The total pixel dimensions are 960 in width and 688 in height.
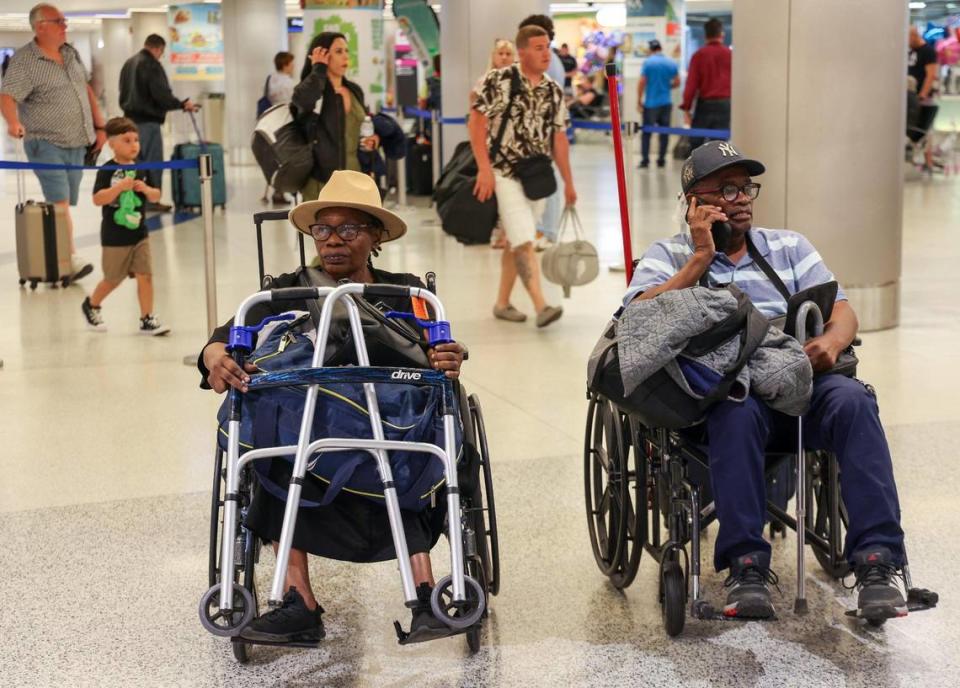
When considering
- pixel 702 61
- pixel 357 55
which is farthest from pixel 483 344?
pixel 357 55

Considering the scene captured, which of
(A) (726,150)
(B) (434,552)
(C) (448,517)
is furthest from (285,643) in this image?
(A) (726,150)

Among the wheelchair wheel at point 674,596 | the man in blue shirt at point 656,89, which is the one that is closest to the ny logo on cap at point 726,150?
the wheelchair wheel at point 674,596

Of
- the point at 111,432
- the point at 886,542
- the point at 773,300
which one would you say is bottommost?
the point at 111,432

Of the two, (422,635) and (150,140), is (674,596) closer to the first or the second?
(422,635)

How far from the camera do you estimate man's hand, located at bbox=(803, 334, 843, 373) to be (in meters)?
3.55

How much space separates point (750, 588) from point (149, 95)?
441 inches

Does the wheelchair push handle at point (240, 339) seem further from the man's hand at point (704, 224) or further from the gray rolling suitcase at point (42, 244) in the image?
the gray rolling suitcase at point (42, 244)

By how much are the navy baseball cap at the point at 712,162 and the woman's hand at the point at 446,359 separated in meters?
0.85

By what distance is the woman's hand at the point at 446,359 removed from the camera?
332 centimetres

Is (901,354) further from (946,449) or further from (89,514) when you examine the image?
(89,514)

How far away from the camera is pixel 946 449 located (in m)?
5.28

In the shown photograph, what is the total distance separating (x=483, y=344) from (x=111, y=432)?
232cm

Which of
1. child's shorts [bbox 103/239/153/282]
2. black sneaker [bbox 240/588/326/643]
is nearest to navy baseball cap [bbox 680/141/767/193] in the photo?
black sneaker [bbox 240/588/326/643]

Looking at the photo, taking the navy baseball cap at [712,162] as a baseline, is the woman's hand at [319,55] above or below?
above
